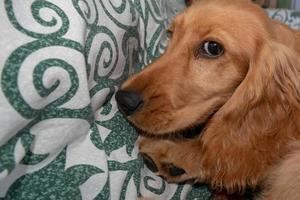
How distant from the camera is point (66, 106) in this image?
2.65 feet

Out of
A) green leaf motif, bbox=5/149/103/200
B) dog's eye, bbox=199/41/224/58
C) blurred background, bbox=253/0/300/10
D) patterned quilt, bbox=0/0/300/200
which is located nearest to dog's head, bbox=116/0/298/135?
dog's eye, bbox=199/41/224/58

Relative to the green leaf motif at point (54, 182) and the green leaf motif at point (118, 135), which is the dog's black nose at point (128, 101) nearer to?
the green leaf motif at point (118, 135)

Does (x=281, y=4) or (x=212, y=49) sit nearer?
(x=212, y=49)

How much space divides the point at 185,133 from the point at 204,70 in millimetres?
199

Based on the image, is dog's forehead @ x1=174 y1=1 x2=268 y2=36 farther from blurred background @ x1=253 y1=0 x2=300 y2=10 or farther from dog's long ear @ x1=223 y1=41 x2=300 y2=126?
blurred background @ x1=253 y1=0 x2=300 y2=10

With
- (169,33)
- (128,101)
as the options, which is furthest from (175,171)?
(169,33)

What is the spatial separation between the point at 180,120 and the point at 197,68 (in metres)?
0.16

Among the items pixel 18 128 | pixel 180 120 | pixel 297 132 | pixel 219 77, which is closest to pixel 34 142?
pixel 18 128

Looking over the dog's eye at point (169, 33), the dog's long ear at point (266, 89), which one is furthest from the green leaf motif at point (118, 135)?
the dog's eye at point (169, 33)

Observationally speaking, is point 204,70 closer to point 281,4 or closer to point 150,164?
point 150,164

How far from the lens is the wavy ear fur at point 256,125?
3.50ft

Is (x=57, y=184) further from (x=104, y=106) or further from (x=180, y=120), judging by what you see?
(x=180, y=120)

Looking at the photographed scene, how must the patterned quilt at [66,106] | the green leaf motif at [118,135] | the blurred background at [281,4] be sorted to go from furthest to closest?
the blurred background at [281,4], the green leaf motif at [118,135], the patterned quilt at [66,106]

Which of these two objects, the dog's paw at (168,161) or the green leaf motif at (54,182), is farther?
the dog's paw at (168,161)
